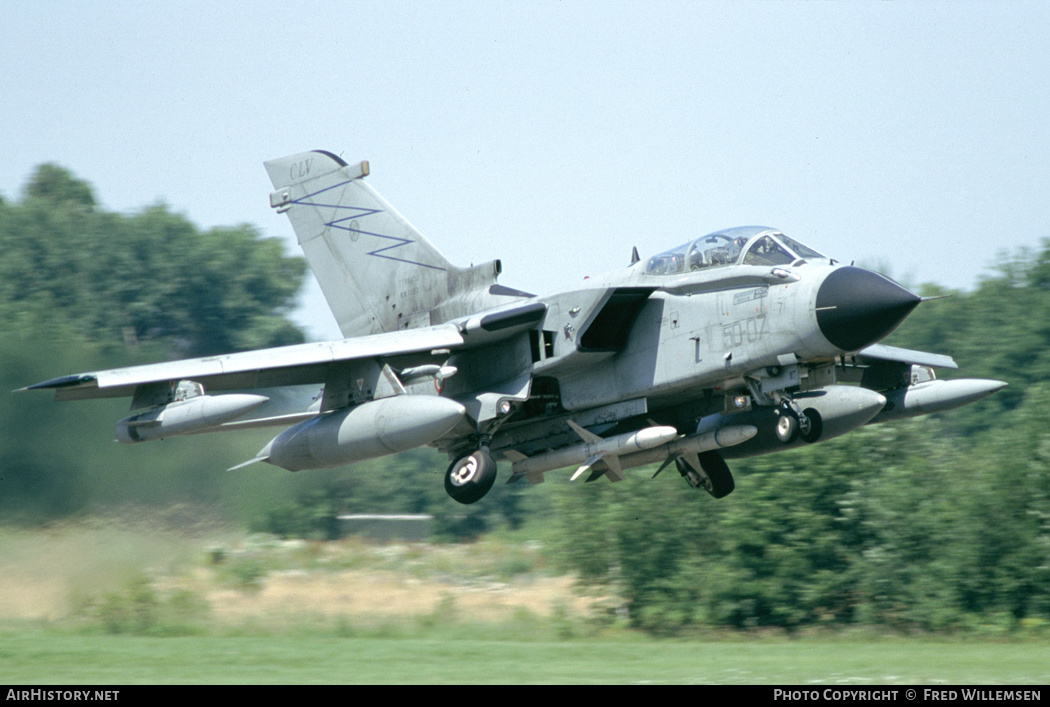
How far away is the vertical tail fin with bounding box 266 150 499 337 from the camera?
16.0 metres

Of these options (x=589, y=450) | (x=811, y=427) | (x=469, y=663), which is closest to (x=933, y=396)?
(x=811, y=427)

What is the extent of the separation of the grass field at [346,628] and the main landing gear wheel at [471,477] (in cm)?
193

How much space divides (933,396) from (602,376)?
14.0ft

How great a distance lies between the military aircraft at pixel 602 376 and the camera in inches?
485

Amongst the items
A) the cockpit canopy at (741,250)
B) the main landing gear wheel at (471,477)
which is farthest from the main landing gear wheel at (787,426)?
the main landing gear wheel at (471,477)

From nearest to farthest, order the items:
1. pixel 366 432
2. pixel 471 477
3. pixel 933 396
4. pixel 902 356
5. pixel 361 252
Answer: pixel 366 432
pixel 471 477
pixel 933 396
pixel 902 356
pixel 361 252

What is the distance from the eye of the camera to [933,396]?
A: 47.9 feet

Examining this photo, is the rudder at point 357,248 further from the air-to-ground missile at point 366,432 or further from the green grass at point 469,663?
the green grass at point 469,663

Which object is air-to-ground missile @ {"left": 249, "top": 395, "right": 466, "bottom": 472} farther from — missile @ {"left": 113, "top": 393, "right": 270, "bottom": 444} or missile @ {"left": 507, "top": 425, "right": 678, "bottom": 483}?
missile @ {"left": 507, "top": 425, "right": 678, "bottom": 483}

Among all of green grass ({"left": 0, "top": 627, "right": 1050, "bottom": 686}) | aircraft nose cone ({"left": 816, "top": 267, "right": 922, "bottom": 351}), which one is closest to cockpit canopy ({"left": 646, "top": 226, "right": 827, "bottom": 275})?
aircraft nose cone ({"left": 816, "top": 267, "right": 922, "bottom": 351})

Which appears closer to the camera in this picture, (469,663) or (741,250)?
(741,250)

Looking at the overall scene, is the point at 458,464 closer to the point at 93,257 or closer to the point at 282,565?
the point at 282,565

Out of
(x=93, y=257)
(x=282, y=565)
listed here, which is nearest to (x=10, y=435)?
(x=282, y=565)

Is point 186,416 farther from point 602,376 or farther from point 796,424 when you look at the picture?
point 796,424
